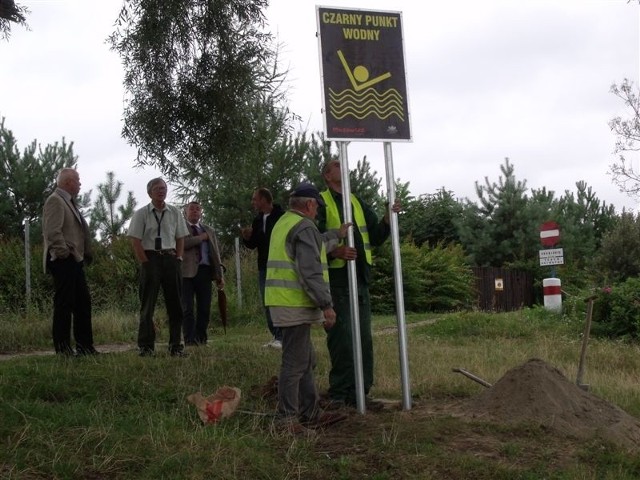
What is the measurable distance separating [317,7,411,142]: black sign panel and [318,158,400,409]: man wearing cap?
22.9 inches

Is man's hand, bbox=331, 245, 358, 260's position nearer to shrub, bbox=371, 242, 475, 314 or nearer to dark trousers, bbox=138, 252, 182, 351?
dark trousers, bbox=138, 252, 182, 351

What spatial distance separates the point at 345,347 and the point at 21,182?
1861 centimetres

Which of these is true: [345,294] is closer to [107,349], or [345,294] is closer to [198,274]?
[198,274]

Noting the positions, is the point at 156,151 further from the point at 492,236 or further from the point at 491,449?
the point at 492,236

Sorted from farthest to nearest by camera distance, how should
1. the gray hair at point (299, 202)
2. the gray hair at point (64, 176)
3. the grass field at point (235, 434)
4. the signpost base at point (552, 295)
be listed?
the signpost base at point (552, 295) → the gray hair at point (64, 176) → the gray hair at point (299, 202) → the grass field at point (235, 434)

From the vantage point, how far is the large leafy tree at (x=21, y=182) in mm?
23797

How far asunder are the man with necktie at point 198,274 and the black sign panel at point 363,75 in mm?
3923

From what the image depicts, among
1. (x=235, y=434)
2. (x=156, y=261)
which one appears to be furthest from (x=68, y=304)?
(x=235, y=434)

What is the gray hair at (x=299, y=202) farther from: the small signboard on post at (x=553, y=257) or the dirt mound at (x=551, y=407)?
the small signboard on post at (x=553, y=257)

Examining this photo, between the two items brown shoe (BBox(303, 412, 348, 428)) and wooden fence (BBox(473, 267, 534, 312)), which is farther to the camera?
wooden fence (BBox(473, 267, 534, 312))

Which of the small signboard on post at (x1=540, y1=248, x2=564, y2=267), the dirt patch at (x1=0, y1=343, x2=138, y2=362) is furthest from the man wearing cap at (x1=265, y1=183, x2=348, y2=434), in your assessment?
the small signboard on post at (x1=540, y1=248, x2=564, y2=267)

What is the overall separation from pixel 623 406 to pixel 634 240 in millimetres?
22132

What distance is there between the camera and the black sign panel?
279 inches

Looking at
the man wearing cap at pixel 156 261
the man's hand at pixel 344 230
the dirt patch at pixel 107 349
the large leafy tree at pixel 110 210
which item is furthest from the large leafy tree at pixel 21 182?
the man's hand at pixel 344 230
